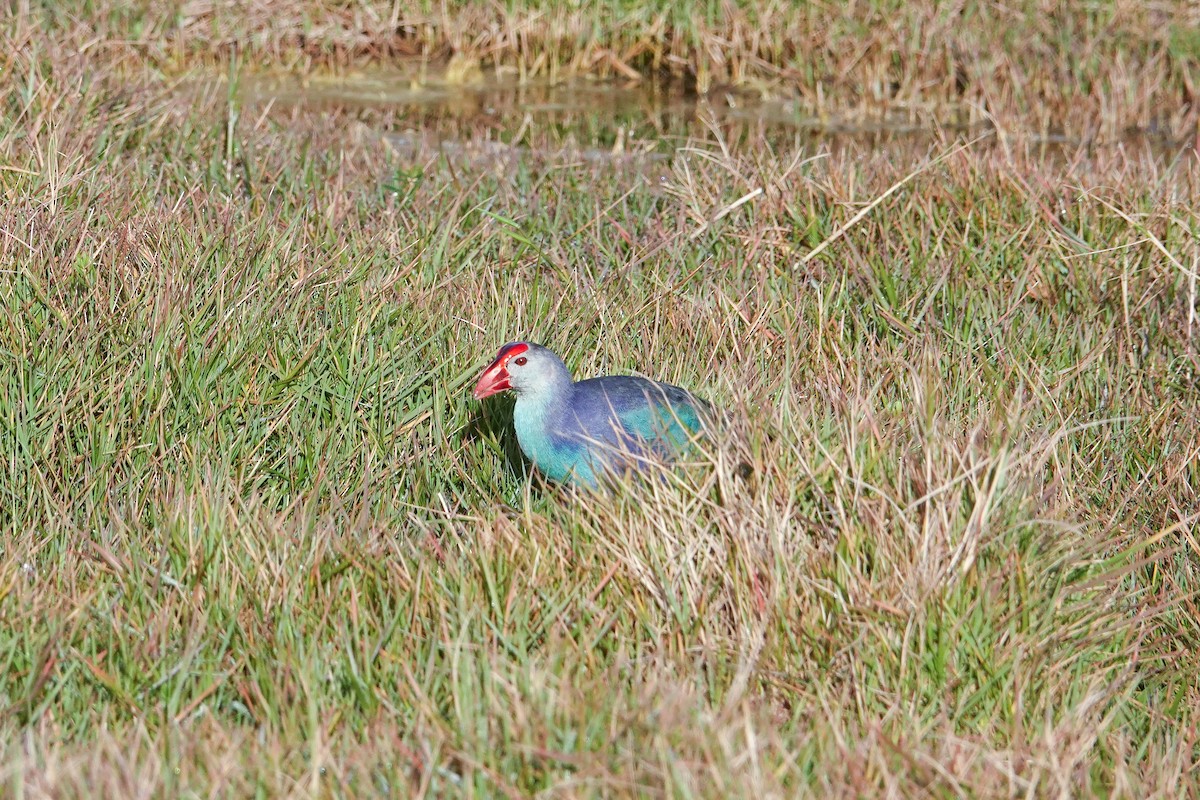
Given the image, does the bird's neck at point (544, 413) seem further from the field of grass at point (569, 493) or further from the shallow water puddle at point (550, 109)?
the shallow water puddle at point (550, 109)

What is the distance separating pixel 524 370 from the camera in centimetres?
304

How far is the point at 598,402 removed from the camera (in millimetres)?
3025

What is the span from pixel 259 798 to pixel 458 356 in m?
1.62

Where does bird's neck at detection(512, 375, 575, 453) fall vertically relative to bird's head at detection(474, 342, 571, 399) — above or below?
below

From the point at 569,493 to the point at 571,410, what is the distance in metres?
0.21

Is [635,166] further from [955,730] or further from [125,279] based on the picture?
[955,730]

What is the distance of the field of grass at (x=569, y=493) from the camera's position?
216cm

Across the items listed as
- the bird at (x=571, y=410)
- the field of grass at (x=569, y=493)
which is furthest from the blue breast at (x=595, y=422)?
the field of grass at (x=569, y=493)

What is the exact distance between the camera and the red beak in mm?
3035

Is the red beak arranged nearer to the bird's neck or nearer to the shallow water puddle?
the bird's neck

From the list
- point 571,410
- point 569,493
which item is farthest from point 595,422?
point 569,493

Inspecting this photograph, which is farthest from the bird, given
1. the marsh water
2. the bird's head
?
the marsh water

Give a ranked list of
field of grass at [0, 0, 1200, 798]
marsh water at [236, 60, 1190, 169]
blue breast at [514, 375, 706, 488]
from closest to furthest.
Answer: field of grass at [0, 0, 1200, 798] → blue breast at [514, 375, 706, 488] → marsh water at [236, 60, 1190, 169]

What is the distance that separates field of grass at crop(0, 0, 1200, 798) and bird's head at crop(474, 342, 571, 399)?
238 millimetres
